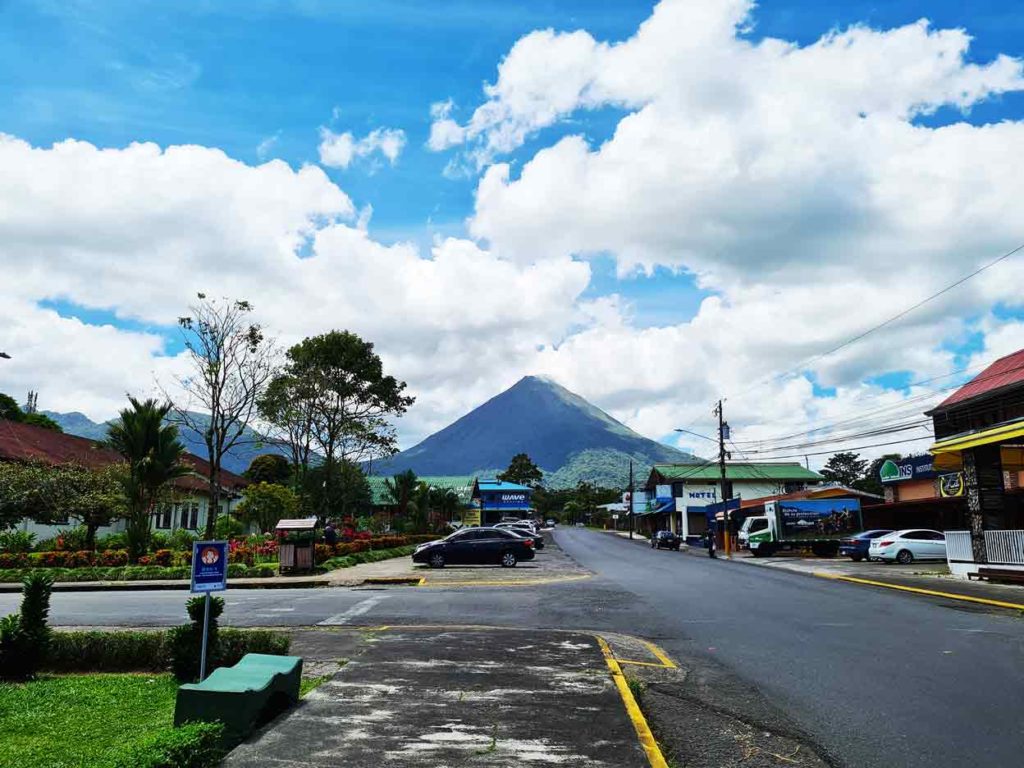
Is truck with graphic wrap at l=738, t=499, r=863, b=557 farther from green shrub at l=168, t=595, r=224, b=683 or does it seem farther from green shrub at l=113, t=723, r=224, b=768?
green shrub at l=113, t=723, r=224, b=768

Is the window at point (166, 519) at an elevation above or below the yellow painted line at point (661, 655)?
above

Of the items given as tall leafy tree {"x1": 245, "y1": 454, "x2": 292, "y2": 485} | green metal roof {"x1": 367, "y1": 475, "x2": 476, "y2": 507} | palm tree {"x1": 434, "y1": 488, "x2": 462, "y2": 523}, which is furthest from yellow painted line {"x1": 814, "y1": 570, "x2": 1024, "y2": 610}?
tall leafy tree {"x1": 245, "y1": 454, "x2": 292, "y2": 485}

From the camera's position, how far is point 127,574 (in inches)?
925

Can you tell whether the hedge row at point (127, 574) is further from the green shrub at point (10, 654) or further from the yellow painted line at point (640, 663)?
the yellow painted line at point (640, 663)

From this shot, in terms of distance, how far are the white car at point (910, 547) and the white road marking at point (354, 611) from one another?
24940 mm

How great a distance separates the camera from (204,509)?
2008 inches

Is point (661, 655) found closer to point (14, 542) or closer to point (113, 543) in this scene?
point (113, 543)

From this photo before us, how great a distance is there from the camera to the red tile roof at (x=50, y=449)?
3500cm

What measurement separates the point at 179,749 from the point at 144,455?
24.4 m

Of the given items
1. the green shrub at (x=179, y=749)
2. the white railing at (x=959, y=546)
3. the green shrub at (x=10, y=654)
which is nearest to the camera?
the green shrub at (x=179, y=749)

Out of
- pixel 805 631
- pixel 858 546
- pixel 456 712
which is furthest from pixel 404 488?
pixel 456 712

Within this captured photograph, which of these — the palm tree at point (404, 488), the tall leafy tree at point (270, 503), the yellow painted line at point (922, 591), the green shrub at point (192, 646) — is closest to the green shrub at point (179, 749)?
the green shrub at point (192, 646)

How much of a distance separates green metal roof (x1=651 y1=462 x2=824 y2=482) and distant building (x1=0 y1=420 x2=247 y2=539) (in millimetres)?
42688

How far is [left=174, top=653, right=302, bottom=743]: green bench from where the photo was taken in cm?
584
